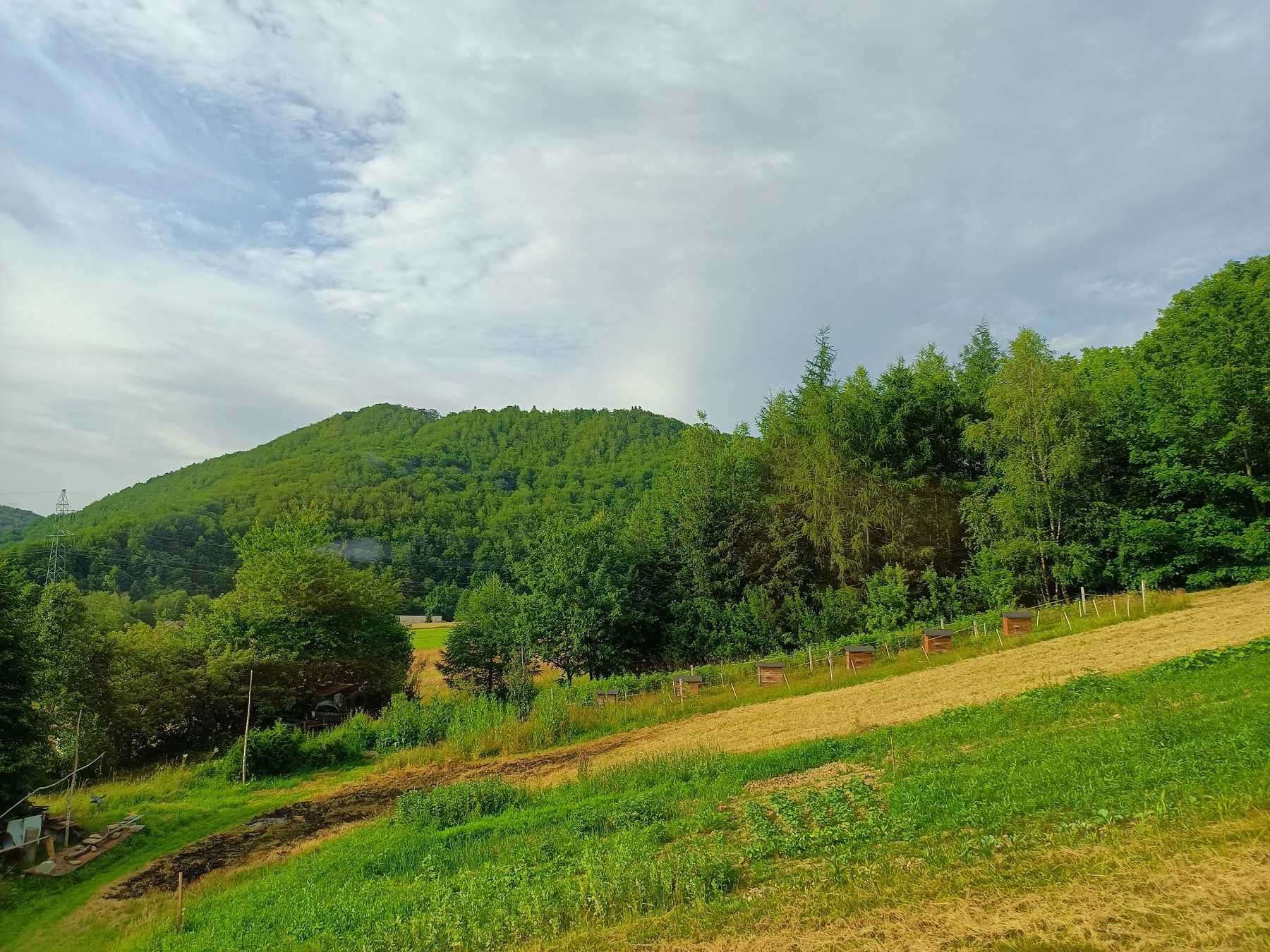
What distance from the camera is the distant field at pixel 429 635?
6908 cm

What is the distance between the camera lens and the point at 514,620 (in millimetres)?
39250

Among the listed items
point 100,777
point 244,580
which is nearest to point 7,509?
point 244,580

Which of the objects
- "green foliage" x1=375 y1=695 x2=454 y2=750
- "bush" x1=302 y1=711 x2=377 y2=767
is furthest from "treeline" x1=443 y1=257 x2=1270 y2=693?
"bush" x1=302 y1=711 x2=377 y2=767

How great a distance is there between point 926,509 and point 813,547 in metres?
6.53

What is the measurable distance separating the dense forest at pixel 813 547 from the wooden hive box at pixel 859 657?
15.9ft

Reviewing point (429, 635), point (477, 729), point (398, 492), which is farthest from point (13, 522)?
point (477, 729)

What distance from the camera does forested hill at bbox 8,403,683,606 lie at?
7188 cm

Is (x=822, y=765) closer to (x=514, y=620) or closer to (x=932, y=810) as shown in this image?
(x=932, y=810)

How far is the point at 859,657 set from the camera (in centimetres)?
2658

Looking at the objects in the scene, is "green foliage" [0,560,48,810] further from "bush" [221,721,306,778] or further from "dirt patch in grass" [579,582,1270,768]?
"dirt patch in grass" [579,582,1270,768]

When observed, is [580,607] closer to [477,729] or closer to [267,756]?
[477,729]

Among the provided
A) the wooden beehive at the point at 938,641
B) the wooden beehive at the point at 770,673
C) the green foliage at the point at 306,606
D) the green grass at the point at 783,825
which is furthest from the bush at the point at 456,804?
the green foliage at the point at 306,606

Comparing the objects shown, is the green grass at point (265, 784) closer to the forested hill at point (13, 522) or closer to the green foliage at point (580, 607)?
the green foliage at point (580, 607)

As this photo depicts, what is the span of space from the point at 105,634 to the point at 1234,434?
43815mm
